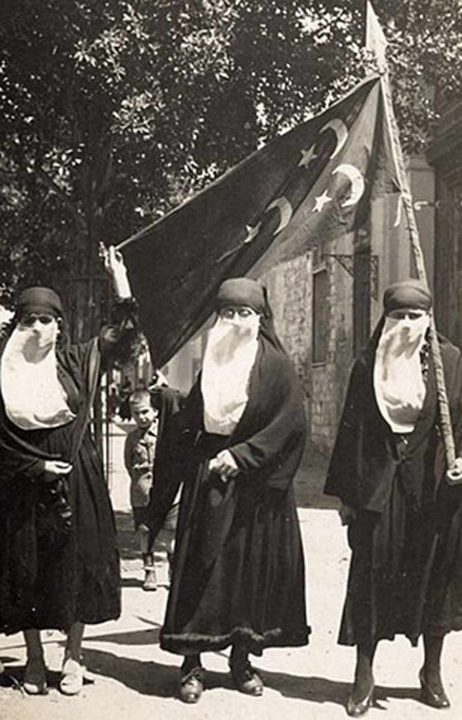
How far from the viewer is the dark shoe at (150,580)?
7637mm

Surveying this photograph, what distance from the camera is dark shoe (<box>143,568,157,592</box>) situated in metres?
7.64

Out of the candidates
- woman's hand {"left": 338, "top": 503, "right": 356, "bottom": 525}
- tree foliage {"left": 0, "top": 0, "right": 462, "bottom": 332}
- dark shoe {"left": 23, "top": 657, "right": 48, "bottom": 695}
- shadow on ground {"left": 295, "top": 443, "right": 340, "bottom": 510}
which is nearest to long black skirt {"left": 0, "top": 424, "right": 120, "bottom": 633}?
dark shoe {"left": 23, "top": 657, "right": 48, "bottom": 695}

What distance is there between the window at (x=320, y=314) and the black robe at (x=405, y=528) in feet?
44.0

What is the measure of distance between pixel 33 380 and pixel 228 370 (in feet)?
2.92

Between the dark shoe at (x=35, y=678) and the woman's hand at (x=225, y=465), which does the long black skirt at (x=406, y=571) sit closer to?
the woman's hand at (x=225, y=465)

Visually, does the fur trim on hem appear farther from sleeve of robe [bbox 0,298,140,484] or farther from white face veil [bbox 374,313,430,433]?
white face veil [bbox 374,313,430,433]

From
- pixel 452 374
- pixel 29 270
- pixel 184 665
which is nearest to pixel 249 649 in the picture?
pixel 184 665

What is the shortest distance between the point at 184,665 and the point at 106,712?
0.46 meters

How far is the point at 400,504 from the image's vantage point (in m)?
5.03

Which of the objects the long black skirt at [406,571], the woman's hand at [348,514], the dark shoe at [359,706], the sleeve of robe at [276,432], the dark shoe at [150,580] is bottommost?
the dark shoe at [359,706]

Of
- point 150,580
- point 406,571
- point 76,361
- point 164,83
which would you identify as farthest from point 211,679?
point 164,83

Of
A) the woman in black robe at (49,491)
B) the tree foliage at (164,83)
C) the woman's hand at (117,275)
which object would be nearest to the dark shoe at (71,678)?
the woman in black robe at (49,491)

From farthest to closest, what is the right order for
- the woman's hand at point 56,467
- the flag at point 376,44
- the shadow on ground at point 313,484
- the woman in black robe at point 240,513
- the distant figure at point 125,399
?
the shadow on ground at point 313,484
the distant figure at point 125,399
the flag at point 376,44
the woman in black robe at point 240,513
the woman's hand at point 56,467

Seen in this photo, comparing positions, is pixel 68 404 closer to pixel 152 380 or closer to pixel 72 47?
pixel 152 380
